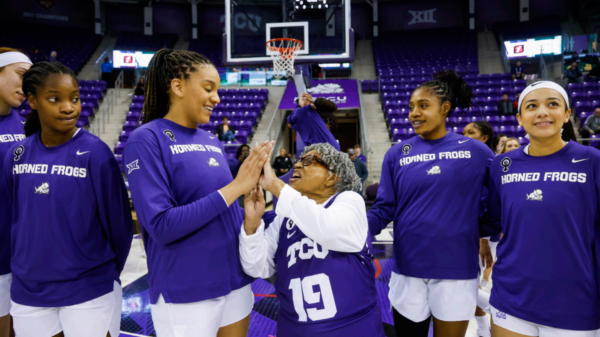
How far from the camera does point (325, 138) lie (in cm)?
301

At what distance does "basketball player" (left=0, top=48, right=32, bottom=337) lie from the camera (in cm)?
183

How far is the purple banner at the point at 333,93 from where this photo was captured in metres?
13.5

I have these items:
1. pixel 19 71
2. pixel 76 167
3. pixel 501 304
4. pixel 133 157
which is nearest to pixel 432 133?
pixel 501 304

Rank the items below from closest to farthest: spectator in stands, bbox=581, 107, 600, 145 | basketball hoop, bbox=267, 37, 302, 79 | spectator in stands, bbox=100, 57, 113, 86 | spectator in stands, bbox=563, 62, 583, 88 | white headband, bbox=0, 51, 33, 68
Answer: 1. white headband, bbox=0, 51, 33, 68
2. basketball hoop, bbox=267, 37, 302, 79
3. spectator in stands, bbox=581, 107, 600, 145
4. spectator in stands, bbox=563, 62, 583, 88
5. spectator in stands, bbox=100, 57, 113, 86

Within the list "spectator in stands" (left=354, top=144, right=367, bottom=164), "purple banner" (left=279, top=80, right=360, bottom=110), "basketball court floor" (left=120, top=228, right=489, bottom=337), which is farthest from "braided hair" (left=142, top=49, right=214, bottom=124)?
"purple banner" (left=279, top=80, right=360, bottom=110)

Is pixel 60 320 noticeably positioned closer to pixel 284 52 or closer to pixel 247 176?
pixel 247 176

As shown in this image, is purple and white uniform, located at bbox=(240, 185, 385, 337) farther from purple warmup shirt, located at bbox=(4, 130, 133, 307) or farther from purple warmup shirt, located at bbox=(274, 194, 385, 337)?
purple warmup shirt, located at bbox=(4, 130, 133, 307)

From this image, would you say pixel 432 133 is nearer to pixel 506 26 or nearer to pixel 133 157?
pixel 133 157

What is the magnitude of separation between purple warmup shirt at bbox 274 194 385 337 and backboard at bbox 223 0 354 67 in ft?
14.3

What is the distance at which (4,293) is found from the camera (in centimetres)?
183

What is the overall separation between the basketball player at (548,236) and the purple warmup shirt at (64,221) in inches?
66.4

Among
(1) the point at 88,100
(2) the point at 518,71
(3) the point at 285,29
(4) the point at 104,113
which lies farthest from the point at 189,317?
(2) the point at 518,71

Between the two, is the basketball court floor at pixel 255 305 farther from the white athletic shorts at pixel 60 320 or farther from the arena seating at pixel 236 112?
the arena seating at pixel 236 112

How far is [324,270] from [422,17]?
21165 millimetres
